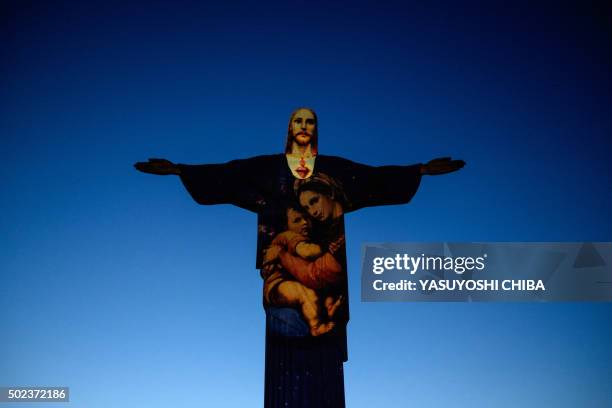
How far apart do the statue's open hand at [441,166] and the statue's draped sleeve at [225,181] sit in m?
1.20

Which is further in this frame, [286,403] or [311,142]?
[311,142]

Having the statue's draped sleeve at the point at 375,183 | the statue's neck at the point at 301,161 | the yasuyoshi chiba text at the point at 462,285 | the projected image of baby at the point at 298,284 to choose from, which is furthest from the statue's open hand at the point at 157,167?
the yasuyoshi chiba text at the point at 462,285

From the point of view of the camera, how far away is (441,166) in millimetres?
6898

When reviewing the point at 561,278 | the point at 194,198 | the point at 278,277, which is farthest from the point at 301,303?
the point at 561,278

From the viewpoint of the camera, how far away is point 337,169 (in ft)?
22.5

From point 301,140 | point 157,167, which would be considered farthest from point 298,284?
point 157,167

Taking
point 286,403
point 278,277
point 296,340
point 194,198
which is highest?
point 194,198

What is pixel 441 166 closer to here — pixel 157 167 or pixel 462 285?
pixel 462 285

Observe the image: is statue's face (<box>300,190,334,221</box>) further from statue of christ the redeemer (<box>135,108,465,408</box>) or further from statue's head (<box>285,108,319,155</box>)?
statue's head (<box>285,108,319,155</box>)

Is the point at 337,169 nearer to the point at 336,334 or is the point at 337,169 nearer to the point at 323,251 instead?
the point at 323,251

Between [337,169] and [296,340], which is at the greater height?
[337,169]

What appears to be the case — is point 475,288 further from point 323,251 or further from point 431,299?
point 323,251

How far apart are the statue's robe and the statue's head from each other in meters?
0.12

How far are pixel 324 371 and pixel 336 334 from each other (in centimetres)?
27
